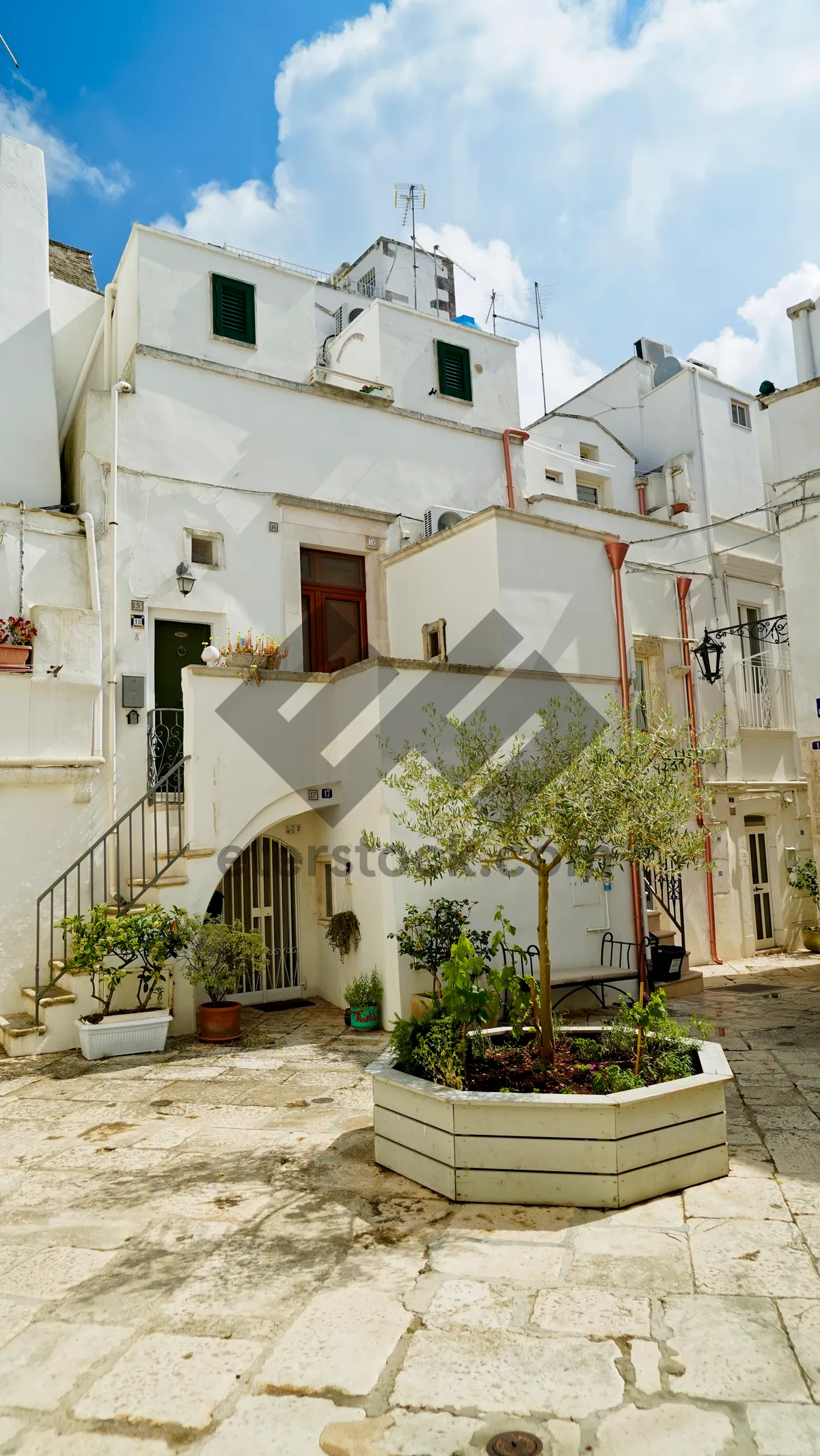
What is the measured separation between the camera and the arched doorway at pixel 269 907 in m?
11.3

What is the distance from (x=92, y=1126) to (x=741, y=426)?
1666 cm

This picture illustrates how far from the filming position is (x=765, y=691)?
16562 millimetres

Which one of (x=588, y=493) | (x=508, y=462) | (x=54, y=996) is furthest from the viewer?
(x=588, y=493)

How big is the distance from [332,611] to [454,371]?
175 inches

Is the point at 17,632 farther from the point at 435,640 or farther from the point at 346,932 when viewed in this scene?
the point at 435,640

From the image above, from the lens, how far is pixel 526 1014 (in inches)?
253

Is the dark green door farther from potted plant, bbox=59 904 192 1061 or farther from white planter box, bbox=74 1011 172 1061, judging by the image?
white planter box, bbox=74 1011 172 1061

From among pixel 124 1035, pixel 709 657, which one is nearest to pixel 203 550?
pixel 124 1035

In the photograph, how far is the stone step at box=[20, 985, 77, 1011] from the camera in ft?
28.5

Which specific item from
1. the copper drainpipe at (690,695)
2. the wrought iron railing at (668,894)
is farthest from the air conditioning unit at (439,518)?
the wrought iron railing at (668,894)

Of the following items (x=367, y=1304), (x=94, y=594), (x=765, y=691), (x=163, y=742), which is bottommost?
(x=367, y=1304)

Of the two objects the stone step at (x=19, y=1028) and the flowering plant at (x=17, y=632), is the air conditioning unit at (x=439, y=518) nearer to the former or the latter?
the flowering plant at (x=17, y=632)

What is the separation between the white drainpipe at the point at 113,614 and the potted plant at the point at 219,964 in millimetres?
1904

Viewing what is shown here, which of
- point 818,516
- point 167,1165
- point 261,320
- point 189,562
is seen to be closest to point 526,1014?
point 167,1165
